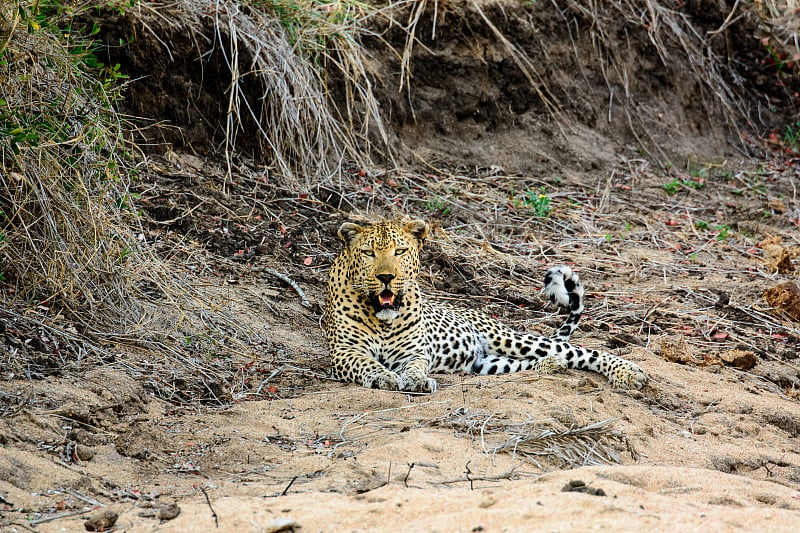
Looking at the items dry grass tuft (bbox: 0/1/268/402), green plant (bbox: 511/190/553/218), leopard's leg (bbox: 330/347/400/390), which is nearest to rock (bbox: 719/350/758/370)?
leopard's leg (bbox: 330/347/400/390)

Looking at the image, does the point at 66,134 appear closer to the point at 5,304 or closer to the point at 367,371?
the point at 5,304

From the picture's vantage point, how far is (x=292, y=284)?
28.1 feet

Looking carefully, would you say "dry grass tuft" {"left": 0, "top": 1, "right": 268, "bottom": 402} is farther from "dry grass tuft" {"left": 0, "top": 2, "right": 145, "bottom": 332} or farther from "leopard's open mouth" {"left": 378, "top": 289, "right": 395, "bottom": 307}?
"leopard's open mouth" {"left": 378, "top": 289, "right": 395, "bottom": 307}

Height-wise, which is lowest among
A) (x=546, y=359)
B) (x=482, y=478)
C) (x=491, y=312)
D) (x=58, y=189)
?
(x=491, y=312)

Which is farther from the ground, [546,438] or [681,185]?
[681,185]

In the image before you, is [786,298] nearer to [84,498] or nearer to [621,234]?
[621,234]

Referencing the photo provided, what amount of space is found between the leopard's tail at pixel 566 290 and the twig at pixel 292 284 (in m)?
1.97

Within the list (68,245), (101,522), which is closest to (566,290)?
(68,245)

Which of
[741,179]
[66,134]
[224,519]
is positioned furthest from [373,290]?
[741,179]

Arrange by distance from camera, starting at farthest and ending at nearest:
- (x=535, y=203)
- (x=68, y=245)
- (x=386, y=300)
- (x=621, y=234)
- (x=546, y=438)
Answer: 1. (x=535, y=203)
2. (x=621, y=234)
3. (x=386, y=300)
4. (x=68, y=245)
5. (x=546, y=438)

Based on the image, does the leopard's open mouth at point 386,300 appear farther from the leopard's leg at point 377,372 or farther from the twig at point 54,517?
the twig at point 54,517

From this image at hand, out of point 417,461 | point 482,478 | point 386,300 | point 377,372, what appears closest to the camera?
point 482,478

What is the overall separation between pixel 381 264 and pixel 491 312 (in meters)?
2.13

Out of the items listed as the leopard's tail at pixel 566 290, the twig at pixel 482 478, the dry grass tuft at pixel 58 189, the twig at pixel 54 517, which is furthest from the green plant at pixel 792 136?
the twig at pixel 54 517
